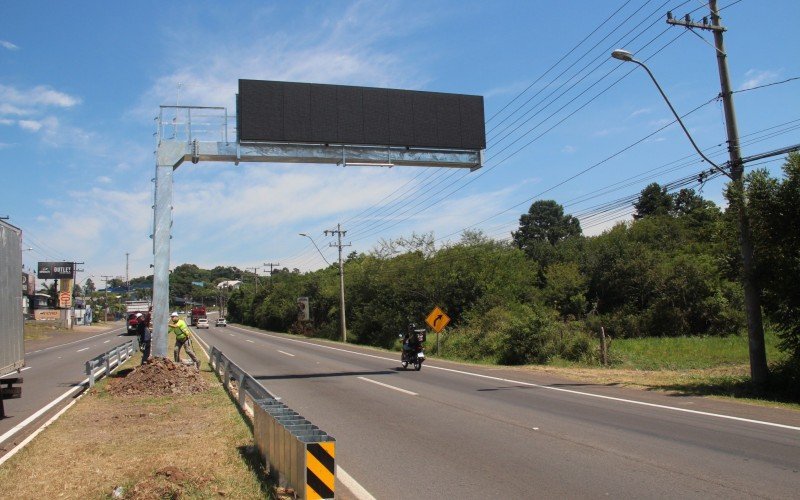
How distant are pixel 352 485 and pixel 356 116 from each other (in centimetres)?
1362

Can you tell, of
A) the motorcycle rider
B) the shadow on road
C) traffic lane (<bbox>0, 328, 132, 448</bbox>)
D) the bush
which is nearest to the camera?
traffic lane (<bbox>0, 328, 132, 448</bbox>)

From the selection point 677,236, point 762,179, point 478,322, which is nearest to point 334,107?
point 762,179

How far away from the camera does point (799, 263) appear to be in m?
13.6

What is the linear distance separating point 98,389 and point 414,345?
10.3 m

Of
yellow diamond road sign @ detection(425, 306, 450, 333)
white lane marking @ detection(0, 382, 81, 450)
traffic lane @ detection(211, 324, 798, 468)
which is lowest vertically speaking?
traffic lane @ detection(211, 324, 798, 468)

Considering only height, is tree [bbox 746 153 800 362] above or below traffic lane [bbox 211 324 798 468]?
above

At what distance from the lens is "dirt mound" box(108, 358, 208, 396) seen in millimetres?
14414

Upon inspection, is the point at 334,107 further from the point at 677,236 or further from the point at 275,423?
the point at 677,236

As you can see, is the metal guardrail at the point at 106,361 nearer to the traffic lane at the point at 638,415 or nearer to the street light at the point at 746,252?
the traffic lane at the point at 638,415

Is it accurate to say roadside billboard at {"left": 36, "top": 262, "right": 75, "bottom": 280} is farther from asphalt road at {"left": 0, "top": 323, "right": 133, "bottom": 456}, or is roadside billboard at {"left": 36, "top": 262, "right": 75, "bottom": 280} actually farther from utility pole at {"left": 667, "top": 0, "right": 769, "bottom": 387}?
utility pole at {"left": 667, "top": 0, "right": 769, "bottom": 387}

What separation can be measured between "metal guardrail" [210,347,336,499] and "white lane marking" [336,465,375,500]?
644 millimetres

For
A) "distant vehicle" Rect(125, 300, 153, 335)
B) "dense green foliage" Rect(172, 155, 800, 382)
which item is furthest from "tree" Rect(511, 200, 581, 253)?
"distant vehicle" Rect(125, 300, 153, 335)

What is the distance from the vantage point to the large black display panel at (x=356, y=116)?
17734 mm

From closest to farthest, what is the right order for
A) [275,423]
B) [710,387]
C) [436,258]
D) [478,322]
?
[275,423] → [710,387] → [478,322] → [436,258]
